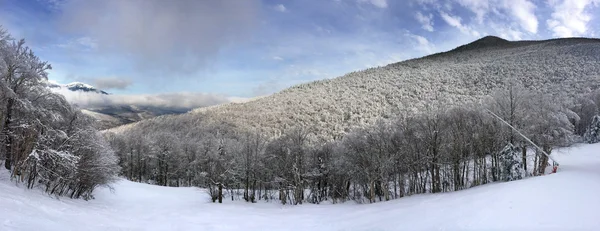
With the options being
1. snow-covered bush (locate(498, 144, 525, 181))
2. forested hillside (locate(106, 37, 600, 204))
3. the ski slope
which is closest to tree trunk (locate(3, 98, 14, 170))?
the ski slope

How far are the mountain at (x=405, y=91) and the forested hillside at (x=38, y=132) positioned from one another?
7791 cm

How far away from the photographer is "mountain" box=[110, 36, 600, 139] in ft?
375

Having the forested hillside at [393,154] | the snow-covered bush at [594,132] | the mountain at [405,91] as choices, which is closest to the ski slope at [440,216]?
the forested hillside at [393,154]

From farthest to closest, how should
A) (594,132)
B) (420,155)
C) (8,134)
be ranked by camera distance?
(594,132) → (420,155) → (8,134)

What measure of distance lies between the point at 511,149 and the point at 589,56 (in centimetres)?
14156

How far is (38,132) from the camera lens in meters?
26.1

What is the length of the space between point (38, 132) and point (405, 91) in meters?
150

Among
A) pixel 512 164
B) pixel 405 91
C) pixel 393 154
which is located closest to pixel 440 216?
pixel 512 164

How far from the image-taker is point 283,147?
171 feet

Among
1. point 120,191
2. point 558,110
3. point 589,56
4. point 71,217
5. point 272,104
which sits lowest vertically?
point 120,191

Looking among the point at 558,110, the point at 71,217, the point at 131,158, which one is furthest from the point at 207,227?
the point at 131,158

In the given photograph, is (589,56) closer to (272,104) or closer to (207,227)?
(272,104)

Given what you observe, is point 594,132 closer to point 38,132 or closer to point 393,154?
point 393,154

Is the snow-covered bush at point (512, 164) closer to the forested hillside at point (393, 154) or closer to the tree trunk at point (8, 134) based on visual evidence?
the forested hillside at point (393, 154)
